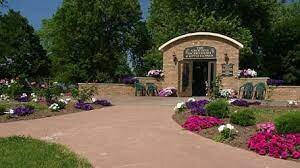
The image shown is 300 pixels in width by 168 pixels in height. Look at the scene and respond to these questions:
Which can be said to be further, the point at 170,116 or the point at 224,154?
the point at 170,116

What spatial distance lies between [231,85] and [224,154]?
1959cm

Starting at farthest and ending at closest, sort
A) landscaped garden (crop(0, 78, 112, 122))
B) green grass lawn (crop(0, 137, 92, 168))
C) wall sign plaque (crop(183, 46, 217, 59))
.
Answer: wall sign plaque (crop(183, 46, 217, 59)), landscaped garden (crop(0, 78, 112, 122)), green grass lawn (crop(0, 137, 92, 168))

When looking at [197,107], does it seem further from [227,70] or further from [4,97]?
[227,70]

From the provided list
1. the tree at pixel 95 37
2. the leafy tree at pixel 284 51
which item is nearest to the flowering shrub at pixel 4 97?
the tree at pixel 95 37

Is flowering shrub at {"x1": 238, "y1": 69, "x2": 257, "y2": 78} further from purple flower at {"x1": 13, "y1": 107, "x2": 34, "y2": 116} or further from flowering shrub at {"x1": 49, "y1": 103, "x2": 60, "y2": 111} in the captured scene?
purple flower at {"x1": 13, "y1": 107, "x2": 34, "y2": 116}

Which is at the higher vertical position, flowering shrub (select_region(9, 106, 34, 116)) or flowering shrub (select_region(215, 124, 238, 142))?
flowering shrub (select_region(9, 106, 34, 116))

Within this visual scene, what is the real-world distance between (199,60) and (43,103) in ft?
40.3

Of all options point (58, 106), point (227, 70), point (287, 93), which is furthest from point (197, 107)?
point (287, 93)

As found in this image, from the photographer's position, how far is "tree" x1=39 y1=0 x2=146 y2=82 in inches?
1618

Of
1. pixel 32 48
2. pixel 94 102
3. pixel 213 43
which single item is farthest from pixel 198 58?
pixel 32 48

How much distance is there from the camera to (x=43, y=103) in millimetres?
21328

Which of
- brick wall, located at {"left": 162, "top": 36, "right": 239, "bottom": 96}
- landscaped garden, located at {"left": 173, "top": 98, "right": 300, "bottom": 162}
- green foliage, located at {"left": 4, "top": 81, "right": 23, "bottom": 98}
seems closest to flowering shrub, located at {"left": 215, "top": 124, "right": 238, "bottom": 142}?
landscaped garden, located at {"left": 173, "top": 98, "right": 300, "bottom": 162}

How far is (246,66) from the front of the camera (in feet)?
143

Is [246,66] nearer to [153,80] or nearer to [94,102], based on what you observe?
[153,80]
